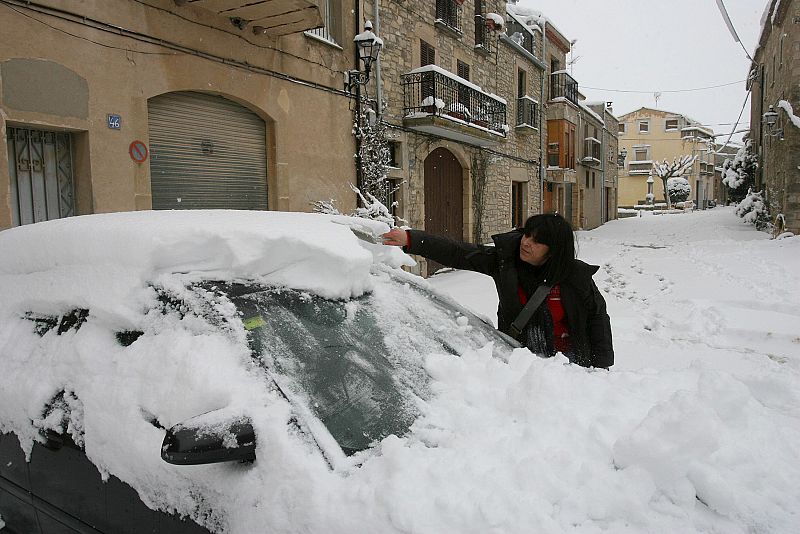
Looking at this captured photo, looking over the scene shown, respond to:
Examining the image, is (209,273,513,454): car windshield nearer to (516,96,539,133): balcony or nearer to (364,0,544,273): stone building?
(364,0,544,273): stone building

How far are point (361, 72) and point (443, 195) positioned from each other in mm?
4338

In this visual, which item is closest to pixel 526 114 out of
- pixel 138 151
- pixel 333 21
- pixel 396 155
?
pixel 396 155

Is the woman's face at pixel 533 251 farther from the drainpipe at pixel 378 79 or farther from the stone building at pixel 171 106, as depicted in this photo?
the drainpipe at pixel 378 79

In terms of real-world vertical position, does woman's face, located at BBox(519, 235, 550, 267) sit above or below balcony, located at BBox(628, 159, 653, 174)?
below

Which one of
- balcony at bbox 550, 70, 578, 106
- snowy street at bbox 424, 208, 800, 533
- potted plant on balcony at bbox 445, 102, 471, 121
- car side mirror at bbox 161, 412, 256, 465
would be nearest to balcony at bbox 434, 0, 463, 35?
potted plant on balcony at bbox 445, 102, 471, 121

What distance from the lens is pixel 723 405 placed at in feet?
5.04

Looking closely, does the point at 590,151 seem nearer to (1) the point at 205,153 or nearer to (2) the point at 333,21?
(2) the point at 333,21

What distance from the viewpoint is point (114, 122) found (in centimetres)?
602

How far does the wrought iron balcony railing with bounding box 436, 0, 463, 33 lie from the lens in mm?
Answer: 12430

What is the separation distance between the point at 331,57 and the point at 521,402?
29.1 feet

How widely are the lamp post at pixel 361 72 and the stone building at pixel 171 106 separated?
0.18 meters

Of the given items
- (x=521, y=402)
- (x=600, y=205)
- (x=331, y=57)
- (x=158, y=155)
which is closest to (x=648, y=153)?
(x=600, y=205)

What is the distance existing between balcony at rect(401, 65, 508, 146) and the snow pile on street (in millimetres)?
9248

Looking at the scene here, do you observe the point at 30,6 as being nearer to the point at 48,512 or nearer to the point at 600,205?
the point at 48,512
